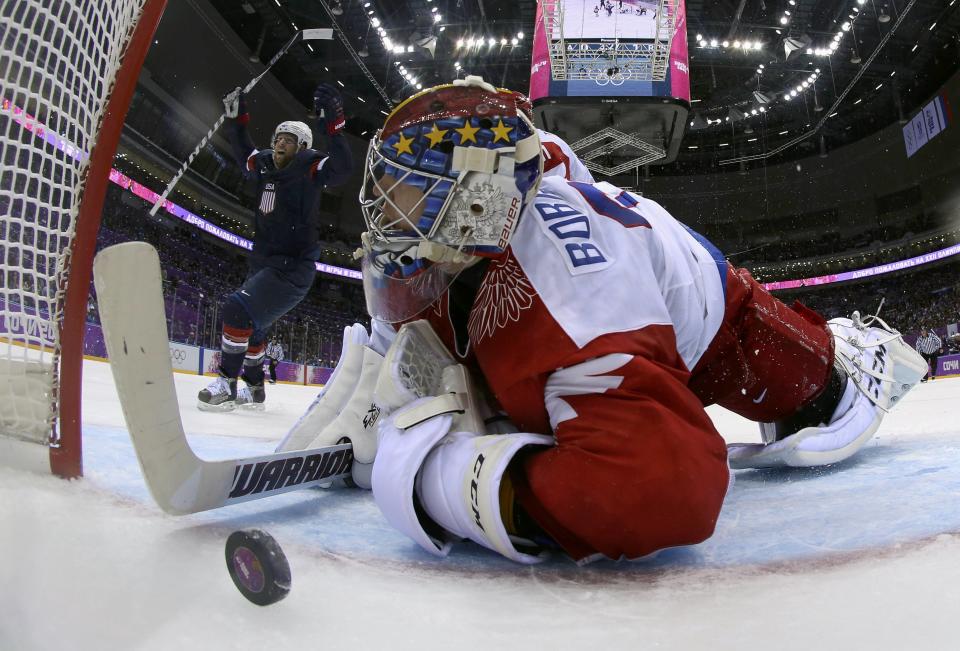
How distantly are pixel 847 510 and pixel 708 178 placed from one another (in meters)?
16.8

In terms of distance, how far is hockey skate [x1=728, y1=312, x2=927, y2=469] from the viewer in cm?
129

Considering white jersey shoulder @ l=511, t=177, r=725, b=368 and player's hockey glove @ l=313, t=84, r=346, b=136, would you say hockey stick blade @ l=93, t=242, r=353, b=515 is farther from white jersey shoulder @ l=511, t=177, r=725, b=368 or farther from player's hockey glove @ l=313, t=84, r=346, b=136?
player's hockey glove @ l=313, t=84, r=346, b=136

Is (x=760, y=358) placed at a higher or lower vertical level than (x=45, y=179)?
lower

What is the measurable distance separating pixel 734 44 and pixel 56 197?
1272 centimetres

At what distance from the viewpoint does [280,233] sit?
9.56 ft

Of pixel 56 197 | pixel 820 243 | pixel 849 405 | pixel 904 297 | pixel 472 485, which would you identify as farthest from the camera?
pixel 820 243

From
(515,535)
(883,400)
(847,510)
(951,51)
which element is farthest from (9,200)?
(951,51)

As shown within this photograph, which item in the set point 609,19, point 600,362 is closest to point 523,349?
point 600,362

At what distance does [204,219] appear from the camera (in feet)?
38.7

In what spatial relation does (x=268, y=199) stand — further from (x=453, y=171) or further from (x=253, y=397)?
(x=453, y=171)

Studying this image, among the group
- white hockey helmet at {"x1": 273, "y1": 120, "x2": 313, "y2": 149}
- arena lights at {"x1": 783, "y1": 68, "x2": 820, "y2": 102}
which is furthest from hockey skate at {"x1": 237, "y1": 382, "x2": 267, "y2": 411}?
arena lights at {"x1": 783, "y1": 68, "x2": 820, "y2": 102}

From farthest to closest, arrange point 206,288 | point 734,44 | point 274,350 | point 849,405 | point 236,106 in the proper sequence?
point 734,44, point 206,288, point 274,350, point 236,106, point 849,405

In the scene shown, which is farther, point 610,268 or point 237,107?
point 237,107

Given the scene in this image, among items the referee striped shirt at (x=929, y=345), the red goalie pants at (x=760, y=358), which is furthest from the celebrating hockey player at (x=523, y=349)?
the referee striped shirt at (x=929, y=345)
